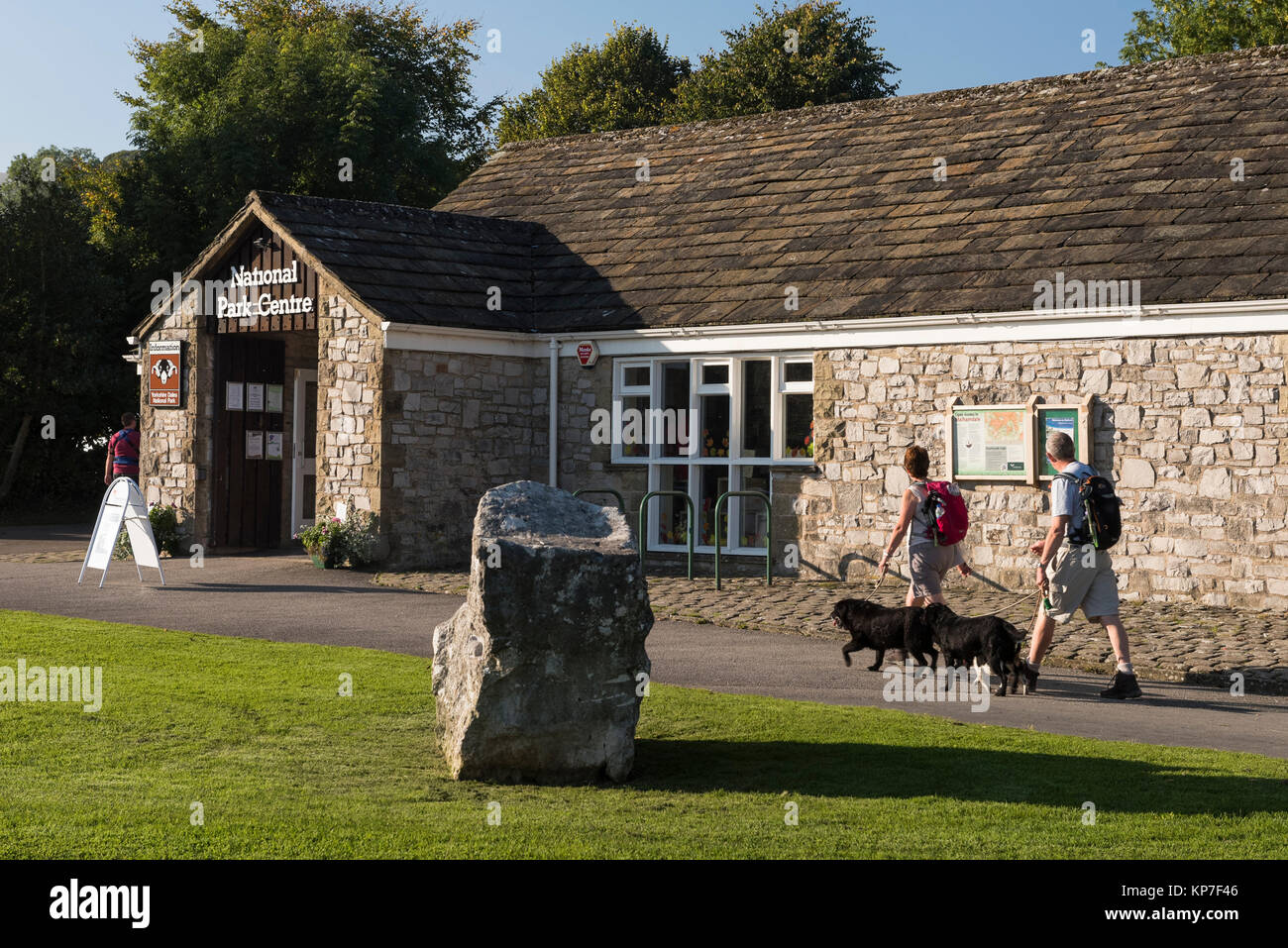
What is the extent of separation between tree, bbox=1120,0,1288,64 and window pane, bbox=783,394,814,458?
1976 centimetres

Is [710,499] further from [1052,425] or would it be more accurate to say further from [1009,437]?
[1052,425]

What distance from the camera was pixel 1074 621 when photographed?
14.4 metres

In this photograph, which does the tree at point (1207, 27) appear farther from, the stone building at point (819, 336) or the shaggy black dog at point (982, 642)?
the shaggy black dog at point (982, 642)

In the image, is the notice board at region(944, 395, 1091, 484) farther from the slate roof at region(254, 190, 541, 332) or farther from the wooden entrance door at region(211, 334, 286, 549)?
the wooden entrance door at region(211, 334, 286, 549)

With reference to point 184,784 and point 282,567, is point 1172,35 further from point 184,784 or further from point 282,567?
point 184,784

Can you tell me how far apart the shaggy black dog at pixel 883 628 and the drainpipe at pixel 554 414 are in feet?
29.4

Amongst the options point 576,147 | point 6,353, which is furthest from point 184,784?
point 6,353

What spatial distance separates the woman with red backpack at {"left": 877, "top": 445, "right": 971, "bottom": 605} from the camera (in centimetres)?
1197

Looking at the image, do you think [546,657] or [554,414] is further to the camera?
[554,414]

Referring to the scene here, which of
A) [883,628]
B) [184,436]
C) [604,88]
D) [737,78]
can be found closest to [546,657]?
[883,628]

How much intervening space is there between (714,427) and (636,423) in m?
1.13

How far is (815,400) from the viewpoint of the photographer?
17969 millimetres

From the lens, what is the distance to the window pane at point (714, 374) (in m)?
19.0

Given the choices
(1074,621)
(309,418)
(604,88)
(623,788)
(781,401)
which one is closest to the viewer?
(623,788)
